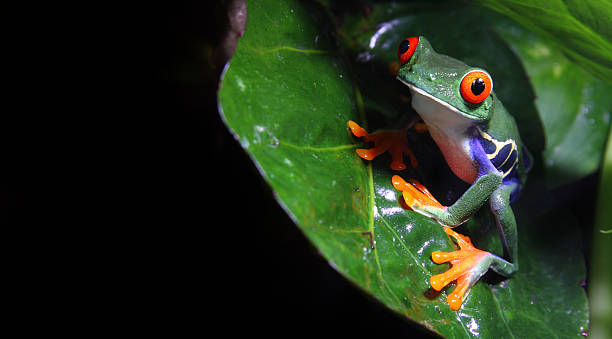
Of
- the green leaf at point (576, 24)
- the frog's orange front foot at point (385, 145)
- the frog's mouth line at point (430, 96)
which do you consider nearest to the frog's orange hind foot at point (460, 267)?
the frog's orange front foot at point (385, 145)

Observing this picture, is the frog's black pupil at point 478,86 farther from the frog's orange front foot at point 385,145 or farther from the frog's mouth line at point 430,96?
the frog's orange front foot at point 385,145

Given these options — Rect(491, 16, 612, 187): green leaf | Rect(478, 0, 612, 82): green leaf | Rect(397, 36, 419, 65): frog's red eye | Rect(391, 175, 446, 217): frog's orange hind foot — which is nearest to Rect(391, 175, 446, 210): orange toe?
Rect(391, 175, 446, 217): frog's orange hind foot

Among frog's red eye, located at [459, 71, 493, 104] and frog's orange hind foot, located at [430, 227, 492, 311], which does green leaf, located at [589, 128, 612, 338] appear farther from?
frog's red eye, located at [459, 71, 493, 104]

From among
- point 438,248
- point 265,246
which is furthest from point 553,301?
point 265,246

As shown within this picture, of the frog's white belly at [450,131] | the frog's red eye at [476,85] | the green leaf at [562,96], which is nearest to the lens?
the frog's red eye at [476,85]

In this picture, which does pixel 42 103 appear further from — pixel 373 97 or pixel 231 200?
pixel 373 97

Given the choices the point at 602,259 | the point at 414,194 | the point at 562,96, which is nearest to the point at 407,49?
the point at 414,194

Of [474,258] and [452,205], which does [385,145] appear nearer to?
[452,205]
